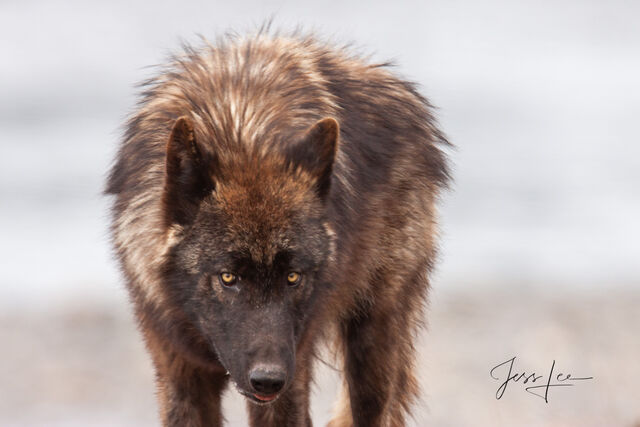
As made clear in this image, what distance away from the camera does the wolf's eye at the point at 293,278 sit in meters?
6.33

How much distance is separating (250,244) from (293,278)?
0.30 m

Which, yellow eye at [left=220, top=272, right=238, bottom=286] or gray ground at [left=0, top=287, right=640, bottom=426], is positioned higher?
yellow eye at [left=220, top=272, right=238, bottom=286]

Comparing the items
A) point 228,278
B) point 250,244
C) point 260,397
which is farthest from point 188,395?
point 250,244

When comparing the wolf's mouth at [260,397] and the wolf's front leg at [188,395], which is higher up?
the wolf's mouth at [260,397]

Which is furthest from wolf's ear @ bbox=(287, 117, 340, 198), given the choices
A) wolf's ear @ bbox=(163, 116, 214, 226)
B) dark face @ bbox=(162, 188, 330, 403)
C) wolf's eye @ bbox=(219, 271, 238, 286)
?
wolf's eye @ bbox=(219, 271, 238, 286)

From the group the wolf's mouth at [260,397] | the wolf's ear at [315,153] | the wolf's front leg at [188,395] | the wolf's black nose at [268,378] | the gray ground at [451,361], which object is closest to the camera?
the wolf's black nose at [268,378]

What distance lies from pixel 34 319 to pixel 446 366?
206 inches

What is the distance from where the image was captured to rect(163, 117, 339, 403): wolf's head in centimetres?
621

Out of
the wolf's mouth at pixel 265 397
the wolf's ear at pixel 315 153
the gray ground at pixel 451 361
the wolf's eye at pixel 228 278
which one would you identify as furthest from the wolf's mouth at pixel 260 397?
the gray ground at pixel 451 361

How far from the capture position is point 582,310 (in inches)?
636

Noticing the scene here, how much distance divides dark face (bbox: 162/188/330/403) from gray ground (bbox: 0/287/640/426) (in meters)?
6.07

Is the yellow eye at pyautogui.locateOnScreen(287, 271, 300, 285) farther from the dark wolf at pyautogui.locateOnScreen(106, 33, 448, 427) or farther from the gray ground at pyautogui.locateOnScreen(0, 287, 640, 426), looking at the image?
the gray ground at pyautogui.locateOnScreen(0, 287, 640, 426)

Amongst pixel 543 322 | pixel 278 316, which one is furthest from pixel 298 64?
pixel 543 322

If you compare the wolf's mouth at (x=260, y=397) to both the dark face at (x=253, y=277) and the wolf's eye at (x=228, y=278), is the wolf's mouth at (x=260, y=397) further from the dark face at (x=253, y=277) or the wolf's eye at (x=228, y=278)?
the wolf's eye at (x=228, y=278)
